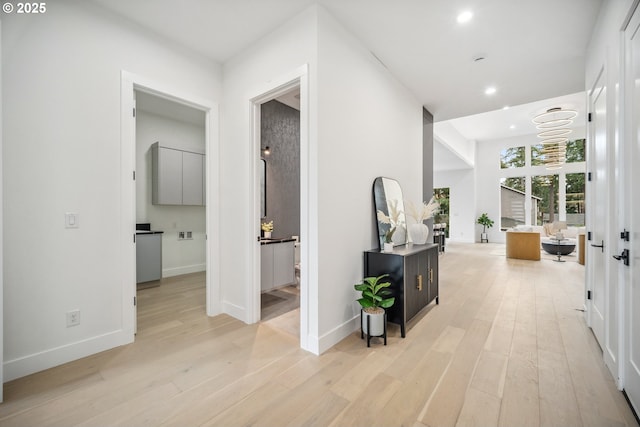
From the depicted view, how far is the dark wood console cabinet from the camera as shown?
2.65 meters

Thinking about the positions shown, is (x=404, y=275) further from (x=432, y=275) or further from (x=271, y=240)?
(x=271, y=240)

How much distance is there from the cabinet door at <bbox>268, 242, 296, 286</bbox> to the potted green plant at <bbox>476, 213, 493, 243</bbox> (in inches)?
364

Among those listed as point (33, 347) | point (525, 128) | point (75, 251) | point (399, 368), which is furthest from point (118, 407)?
point (525, 128)

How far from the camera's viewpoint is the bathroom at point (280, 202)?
386 centimetres

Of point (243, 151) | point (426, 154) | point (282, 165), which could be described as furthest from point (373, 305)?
point (426, 154)

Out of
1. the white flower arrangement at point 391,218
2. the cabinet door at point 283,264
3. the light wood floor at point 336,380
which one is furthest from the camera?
the cabinet door at point 283,264

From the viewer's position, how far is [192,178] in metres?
5.08

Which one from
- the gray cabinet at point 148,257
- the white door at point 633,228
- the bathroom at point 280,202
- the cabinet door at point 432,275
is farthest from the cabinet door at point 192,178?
the white door at point 633,228

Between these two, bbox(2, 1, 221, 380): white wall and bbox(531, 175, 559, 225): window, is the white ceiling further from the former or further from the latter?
bbox(531, 175, 559, 225): window

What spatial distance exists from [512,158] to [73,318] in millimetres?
12828

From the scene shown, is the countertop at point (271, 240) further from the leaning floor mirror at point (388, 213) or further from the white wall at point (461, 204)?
the white wall at point (461, 204)

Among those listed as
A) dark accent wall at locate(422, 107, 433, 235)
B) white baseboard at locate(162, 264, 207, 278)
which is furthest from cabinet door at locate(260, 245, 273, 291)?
dark accent wall at locate(422, 107, 433, 235)

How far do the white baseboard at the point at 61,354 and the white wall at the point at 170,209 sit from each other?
9.07 ft

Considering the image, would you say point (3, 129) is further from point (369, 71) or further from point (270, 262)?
point (369, 71)
